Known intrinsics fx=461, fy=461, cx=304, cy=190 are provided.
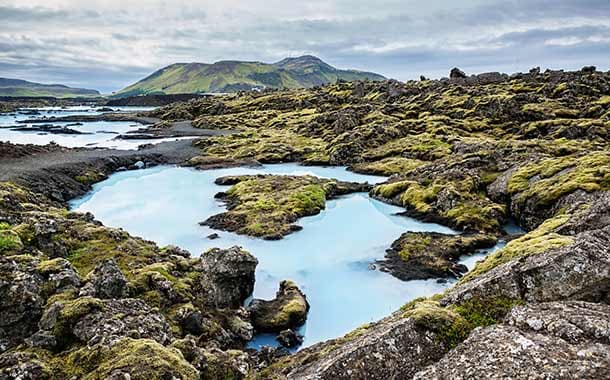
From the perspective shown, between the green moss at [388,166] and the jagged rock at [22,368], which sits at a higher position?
the jagged rock at [22,368]

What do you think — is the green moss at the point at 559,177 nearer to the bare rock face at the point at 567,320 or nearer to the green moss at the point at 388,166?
the green moss at the point at 388,166

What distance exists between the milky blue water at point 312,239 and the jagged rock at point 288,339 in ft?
2.01

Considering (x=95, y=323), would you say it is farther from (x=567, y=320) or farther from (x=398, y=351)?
(x=567, y=320)

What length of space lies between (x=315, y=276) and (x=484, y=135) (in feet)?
234

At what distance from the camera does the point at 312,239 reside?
150 ft

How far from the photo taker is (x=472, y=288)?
43.9 feet

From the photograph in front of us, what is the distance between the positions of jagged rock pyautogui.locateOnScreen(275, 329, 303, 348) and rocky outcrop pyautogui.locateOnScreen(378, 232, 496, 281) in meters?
11.9

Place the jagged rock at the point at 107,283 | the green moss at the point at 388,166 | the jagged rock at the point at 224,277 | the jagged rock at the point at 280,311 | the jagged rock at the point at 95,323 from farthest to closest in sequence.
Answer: the green moss at the point at 388,166
the jagged rock at the point at 224,277
the jagged rock at the point at 280,311
the jagged rock at the point at 107,283
the jagged rock at the point at 95,323

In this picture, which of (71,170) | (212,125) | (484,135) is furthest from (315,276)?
(212,125)

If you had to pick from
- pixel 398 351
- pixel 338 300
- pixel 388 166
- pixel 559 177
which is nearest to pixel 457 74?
pixel 388 166

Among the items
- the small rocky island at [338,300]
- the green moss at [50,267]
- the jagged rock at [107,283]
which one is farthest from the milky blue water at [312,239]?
the green moss at [50,267]

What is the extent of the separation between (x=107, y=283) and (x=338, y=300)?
16.7m

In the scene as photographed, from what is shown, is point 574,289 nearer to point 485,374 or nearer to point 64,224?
point 485,374

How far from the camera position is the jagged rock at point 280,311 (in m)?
27.0
